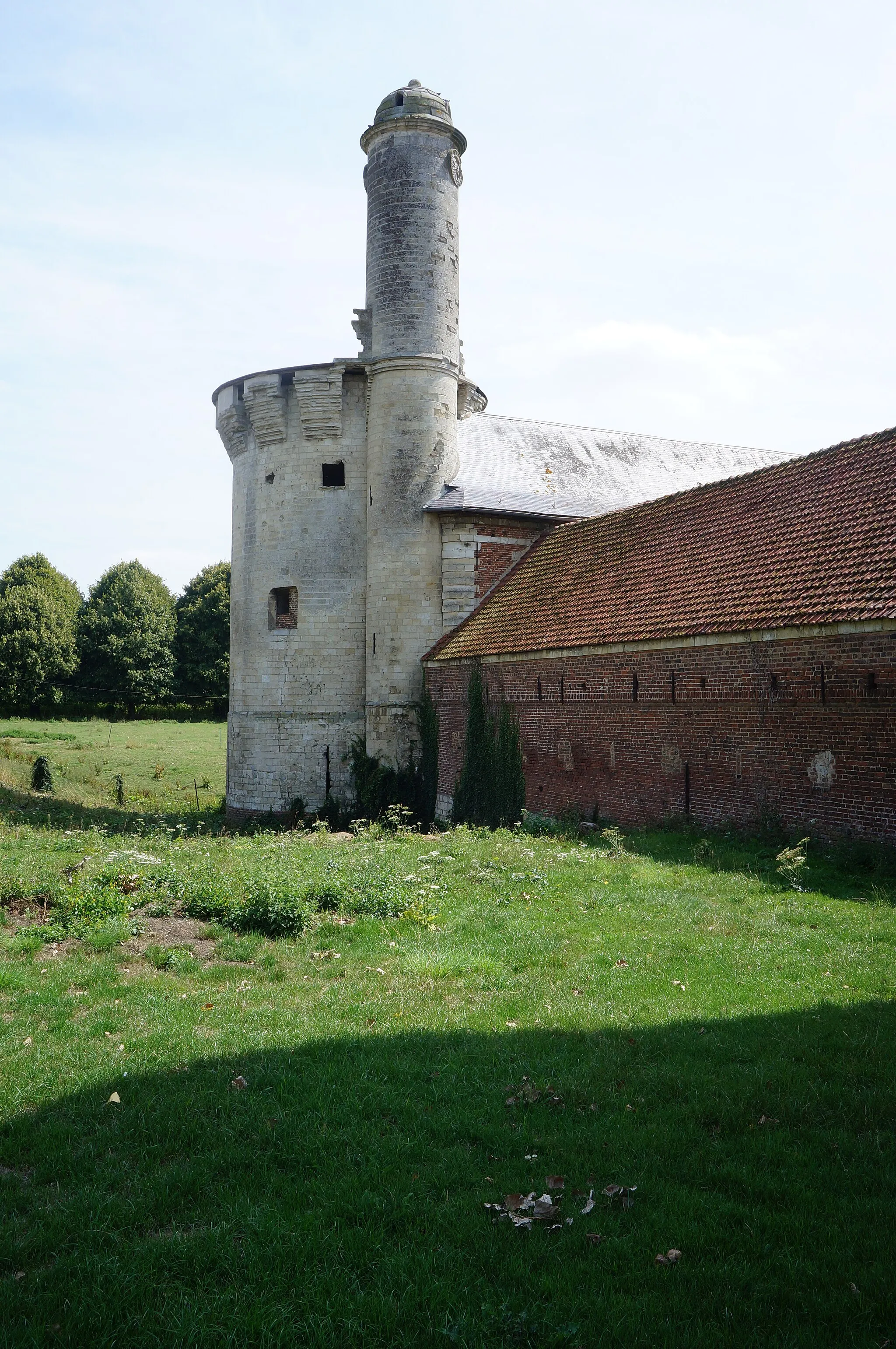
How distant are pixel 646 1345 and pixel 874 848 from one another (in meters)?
7.48

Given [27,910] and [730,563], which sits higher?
[730,563]

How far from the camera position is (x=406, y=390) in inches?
826

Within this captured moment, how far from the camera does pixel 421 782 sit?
67.1 feet

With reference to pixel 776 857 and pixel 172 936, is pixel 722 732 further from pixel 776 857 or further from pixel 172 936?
pixel 172 936

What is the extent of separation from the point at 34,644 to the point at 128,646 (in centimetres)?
495

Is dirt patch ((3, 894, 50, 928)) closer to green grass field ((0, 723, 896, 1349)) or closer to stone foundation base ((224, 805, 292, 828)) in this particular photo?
green grass field ((0, 723, 896, 1349))

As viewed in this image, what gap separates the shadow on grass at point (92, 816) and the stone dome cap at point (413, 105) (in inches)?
648

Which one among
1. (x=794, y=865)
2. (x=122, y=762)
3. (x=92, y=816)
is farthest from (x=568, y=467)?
(x=122, y=762)

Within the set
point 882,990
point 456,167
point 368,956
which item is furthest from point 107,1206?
point 456,167

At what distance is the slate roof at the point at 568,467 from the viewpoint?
21.2m

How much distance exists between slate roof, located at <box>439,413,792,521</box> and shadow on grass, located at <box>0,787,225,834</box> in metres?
9.21

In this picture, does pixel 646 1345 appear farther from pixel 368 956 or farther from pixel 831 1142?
pixel 368 956

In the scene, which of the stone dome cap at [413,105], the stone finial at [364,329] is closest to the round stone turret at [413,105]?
the stone dome cap at [413,105]

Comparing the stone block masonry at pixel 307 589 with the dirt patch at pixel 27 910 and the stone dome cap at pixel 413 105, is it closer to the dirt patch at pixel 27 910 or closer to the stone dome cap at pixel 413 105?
the stone dome cap at pixel 413 105
